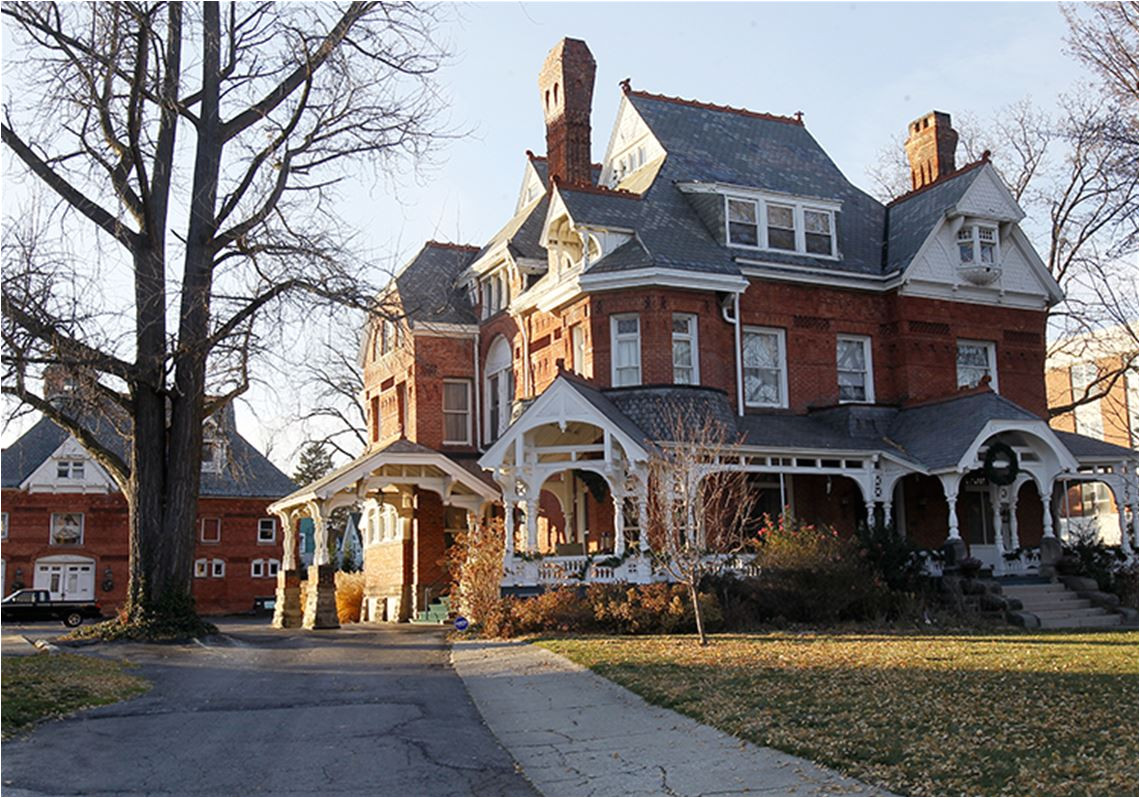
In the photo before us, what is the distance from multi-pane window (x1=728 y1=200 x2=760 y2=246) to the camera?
2862 centimetres

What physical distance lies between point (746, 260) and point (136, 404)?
14.3 m

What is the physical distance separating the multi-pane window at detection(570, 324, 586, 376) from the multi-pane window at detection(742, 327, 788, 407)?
3.94 meters

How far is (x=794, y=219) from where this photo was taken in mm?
29406

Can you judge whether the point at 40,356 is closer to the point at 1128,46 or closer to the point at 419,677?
the point at 419,677

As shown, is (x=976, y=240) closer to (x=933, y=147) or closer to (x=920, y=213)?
(x=920, y=213)

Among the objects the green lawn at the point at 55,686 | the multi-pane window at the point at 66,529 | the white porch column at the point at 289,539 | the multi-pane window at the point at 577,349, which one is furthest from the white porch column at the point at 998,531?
the multi-pane window at the point at 66,529

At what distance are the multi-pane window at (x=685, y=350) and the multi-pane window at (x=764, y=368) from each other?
1.75 metres

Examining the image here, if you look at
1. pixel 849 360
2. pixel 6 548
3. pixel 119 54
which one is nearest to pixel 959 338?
pixel 849 360

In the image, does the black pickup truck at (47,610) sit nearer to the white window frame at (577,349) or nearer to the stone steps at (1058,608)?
the white window frame at (577,349)

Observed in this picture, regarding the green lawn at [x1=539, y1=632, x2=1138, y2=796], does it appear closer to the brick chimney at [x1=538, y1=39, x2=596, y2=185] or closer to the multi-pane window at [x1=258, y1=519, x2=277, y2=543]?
the brick chimney at [x1=538, y1=39, x2=596, y2=185]

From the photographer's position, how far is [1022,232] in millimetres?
30234

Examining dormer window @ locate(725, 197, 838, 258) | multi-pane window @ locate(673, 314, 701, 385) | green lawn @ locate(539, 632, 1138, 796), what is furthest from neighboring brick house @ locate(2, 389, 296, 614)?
green lawn @ locate(539, 632, 1138, 796)

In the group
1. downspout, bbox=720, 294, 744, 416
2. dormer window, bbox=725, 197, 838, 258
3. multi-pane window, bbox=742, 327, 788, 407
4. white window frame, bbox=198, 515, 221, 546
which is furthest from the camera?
white window frame, bbox=198, 515, 221, 546

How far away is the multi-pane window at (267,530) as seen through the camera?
2107 inches
